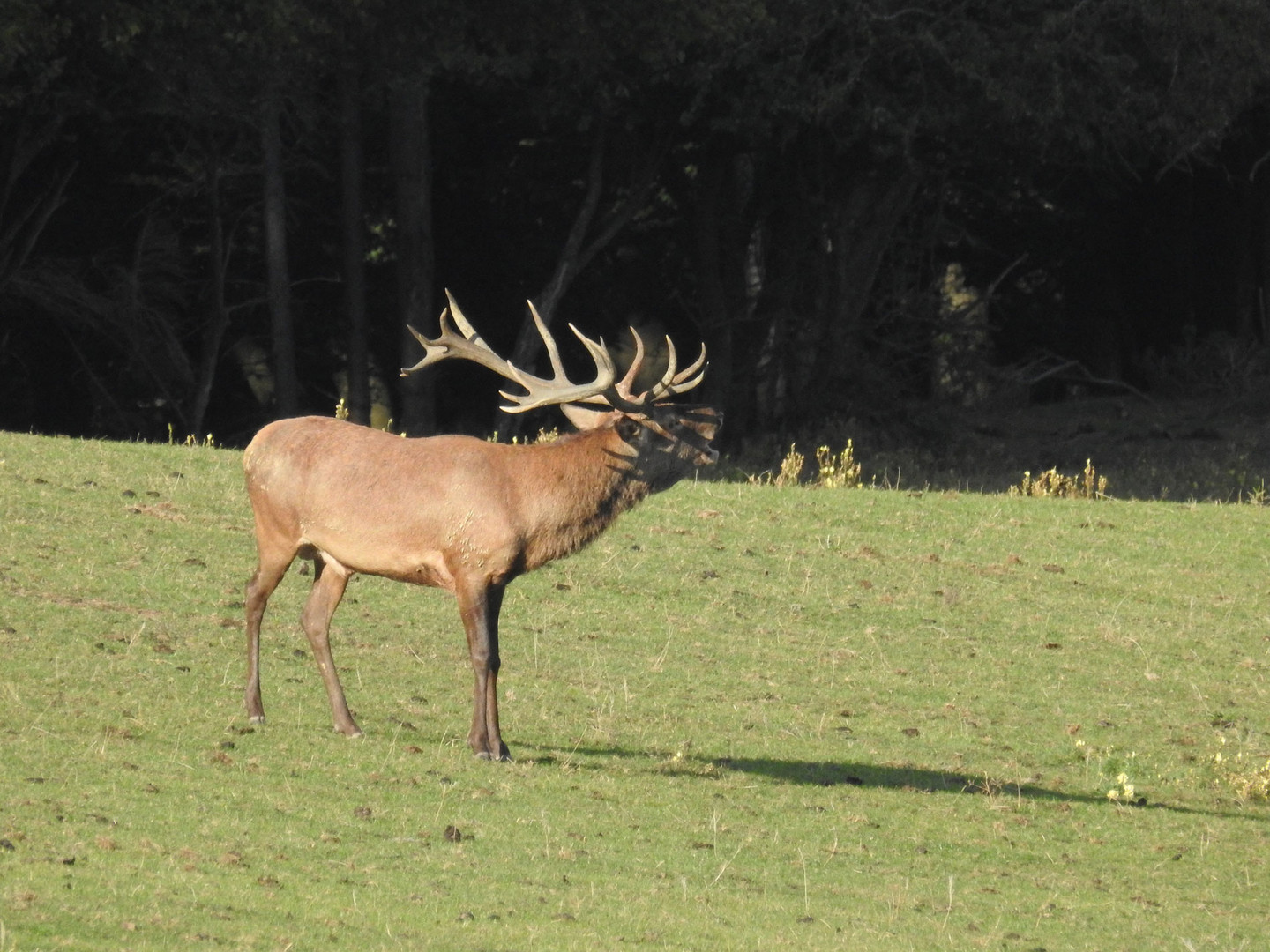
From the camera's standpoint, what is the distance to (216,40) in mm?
20438

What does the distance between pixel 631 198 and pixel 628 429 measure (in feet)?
60.1

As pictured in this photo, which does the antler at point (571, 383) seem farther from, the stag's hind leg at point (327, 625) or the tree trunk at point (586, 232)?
the tree trunk at point (586, 232)

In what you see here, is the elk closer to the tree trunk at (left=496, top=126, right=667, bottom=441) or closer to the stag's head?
the stag's head

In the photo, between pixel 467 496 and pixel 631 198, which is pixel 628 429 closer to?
pixel 467 496

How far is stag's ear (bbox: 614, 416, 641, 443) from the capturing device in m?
9.70

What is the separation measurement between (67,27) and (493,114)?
1236 cm

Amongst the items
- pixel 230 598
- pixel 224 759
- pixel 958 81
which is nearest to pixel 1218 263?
pixel 958 81

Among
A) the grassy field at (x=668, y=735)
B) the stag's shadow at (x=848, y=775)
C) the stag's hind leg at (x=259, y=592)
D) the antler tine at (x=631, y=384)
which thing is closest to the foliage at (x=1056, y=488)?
the grassy field at (x=668, y=735)

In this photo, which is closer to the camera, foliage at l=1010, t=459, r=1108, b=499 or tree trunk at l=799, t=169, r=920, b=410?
foliage at l=1010, t=459, r=1108, b=499

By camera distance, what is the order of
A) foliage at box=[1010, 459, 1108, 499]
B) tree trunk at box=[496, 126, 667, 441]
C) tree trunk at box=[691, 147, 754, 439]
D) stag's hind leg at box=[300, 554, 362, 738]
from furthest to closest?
tree trunk at box=[691, 147, 754, 439] < tree trunk at box=[496, 126, 667, 441] < foliage at box=[1010, 459, 1108, 499] < stag's hind leg at box=[300, 554, 362, 738]

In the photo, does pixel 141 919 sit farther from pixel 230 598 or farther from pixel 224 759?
pixel 230 598

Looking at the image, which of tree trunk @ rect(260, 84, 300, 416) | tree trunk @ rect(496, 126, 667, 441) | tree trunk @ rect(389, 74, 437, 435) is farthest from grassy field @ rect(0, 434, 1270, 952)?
tree trunk @ rect(496, 126, 667, 441)

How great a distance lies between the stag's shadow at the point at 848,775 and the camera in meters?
9.70

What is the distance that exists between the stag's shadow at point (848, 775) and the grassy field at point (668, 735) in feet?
0.12
